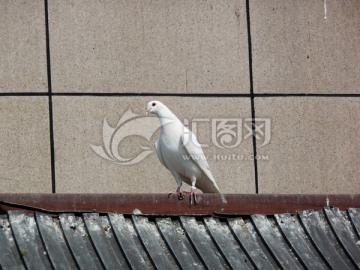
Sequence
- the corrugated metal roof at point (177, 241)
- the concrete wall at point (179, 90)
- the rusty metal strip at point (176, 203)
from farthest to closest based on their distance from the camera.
A: 1. the concrete wall at point (179, 90)
2. the rusty metal strip at point (176, 203)
3. the corrugated metal roof at point (177, 241)

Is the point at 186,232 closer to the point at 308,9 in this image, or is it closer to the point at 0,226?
the point at 0,226

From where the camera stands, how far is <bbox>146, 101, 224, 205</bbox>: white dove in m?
13.4

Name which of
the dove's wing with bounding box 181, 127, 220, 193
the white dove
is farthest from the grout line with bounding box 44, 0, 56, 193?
the dove's wing with bounding box 181, 127, 220, 193

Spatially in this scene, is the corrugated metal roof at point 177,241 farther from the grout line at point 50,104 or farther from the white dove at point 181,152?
the grout line at point 50,104

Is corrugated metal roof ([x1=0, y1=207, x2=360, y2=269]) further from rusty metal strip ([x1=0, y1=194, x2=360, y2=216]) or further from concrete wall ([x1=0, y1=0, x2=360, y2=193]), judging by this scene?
concrete wall ([x1=0, y1=0, x2=360, y2=193])

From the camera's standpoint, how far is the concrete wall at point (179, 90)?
1592 cm

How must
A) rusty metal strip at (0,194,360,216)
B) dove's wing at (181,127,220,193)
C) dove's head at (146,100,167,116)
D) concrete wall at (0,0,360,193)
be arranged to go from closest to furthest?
rusty metal strip at (0,194,360,216) < dove's wing at (181,127,220,193) < dove's head at (146,100,167,116) < concrete wall at (0,0,360,193)

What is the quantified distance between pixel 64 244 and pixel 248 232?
1.41m

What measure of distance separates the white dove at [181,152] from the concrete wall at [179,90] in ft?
7.55

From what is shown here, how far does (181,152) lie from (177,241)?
2978 mm

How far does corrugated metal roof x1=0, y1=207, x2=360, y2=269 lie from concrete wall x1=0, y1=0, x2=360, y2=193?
200 inches

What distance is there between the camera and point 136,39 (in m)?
16.5

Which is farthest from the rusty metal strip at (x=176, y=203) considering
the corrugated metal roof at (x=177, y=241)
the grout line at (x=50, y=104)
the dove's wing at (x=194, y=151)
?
the grout line at (x=50, y=104)

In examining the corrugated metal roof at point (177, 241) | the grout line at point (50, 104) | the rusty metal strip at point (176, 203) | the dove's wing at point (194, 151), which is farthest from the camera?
the grout line at point (50, 104)
